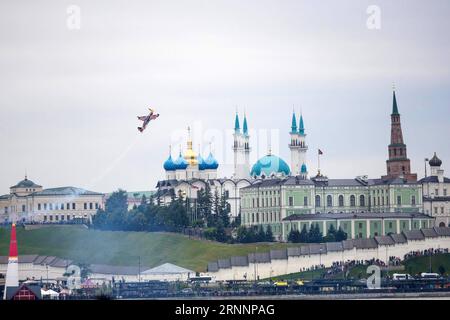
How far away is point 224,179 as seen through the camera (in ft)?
192

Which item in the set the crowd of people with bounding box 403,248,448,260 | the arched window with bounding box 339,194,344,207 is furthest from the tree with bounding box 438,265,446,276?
the arched window with bounding box 339,194,344,207

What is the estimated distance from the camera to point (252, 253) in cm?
4378

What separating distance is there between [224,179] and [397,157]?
36.3 ft

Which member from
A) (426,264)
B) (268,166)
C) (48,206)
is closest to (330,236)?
(426,264)

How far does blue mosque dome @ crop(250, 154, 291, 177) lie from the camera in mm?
58188

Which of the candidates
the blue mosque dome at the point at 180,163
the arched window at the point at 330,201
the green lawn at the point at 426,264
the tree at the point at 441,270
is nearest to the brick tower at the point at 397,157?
the arched window at the point at 330,201

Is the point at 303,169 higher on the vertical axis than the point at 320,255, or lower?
higher

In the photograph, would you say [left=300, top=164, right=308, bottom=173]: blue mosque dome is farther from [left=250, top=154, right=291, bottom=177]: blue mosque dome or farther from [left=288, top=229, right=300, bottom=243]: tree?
[left=288, top=229, right=300, bottom=243]: tree

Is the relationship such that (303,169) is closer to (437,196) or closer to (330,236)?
(437,196)

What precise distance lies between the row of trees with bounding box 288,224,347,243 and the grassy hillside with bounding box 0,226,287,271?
120cm

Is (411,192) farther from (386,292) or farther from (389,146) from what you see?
(386,292)
